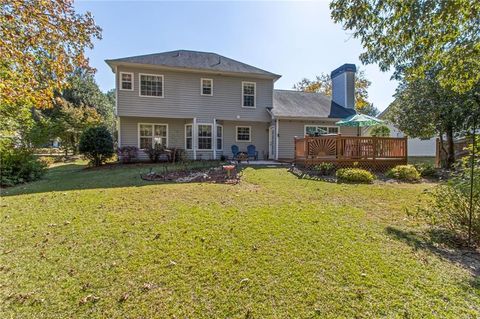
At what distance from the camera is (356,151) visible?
11.2m

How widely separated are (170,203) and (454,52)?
6.75 metres

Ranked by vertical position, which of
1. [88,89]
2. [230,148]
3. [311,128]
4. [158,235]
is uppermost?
[88,89]

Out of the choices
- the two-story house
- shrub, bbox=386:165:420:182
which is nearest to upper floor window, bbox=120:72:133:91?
the two-story house

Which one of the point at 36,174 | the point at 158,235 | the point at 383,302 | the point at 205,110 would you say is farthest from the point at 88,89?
the point at 383,302

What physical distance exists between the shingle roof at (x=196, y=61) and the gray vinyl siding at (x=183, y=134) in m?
3.17

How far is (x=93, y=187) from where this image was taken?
7.56 m

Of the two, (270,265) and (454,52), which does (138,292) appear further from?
(454,52)

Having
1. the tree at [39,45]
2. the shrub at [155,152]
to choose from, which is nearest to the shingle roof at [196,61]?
the shrub at [155,152]

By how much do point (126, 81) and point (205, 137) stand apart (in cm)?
540

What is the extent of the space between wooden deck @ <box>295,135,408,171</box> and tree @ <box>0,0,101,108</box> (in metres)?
9.11

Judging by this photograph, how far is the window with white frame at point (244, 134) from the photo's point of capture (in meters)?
16.9

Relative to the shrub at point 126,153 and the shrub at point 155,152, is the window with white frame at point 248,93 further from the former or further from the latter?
the shrub at point 126,153

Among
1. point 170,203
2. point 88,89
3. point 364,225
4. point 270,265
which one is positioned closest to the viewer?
point 270,265

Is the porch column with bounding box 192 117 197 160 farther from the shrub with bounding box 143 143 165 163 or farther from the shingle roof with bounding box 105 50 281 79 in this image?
the shingle roof with bounding box 105 50 281 79
